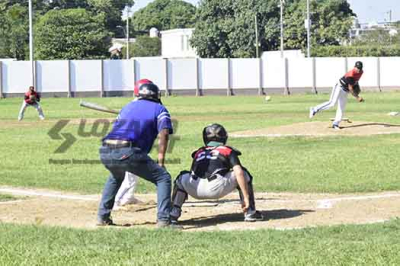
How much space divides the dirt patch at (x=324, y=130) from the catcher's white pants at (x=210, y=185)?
13014 millimetres

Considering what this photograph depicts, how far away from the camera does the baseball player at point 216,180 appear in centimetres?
960

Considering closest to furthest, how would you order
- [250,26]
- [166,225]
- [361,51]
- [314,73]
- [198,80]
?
[166,225], [198,80], [314,73], [361,51], [250,26]

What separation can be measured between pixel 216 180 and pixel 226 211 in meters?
1.01

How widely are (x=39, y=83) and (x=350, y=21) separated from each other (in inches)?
1792

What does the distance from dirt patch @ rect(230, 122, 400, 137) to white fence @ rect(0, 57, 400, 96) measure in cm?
3880

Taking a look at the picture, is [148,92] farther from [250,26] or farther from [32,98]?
[250,26]

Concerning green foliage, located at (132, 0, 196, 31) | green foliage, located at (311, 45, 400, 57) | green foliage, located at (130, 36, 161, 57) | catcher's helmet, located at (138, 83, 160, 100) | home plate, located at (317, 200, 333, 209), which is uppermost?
green foliage, located at (132, 0, 196, 31)

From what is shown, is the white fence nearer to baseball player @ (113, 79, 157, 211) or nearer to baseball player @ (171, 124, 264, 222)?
baseball player @ (113, 79, 157, 211)

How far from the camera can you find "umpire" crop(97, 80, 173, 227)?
9.30m

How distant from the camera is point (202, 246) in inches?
305

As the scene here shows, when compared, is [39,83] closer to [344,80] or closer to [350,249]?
[344,80]

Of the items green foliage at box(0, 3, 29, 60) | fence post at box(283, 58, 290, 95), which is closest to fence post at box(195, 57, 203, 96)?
fence post at box(283, 58, 290, 95)

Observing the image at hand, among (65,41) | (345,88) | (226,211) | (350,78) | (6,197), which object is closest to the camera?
(226,211)

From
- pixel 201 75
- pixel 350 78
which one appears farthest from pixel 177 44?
pixel 350 78
